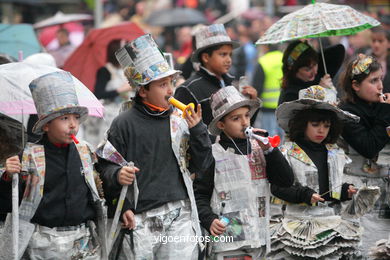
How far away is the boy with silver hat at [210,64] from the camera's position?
28.5 ft

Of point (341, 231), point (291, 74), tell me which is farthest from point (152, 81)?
point (291, 74)

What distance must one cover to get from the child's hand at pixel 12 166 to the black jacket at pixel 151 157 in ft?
2.47

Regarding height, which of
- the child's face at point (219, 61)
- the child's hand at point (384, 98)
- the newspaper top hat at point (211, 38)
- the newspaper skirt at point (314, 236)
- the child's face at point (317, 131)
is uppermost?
the newspaper top hat at point (211, 38)

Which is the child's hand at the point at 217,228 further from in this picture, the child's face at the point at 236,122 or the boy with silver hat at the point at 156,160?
the child's face at the point at 236,122

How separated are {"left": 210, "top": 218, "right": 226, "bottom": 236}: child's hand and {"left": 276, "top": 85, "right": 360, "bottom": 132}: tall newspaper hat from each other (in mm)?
1343

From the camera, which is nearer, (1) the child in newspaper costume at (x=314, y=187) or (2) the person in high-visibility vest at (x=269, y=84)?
(1) the child in newspaper costume at (x=314, y=187)

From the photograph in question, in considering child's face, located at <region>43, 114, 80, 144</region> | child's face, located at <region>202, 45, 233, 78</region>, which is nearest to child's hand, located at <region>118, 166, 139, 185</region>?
child's face, located at <region>43, 114, 80, 144</region>

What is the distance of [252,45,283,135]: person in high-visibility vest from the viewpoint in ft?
47.9

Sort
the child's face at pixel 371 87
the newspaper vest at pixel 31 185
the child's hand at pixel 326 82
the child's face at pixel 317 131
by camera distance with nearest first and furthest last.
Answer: the newspaper vest at pixel 31 185 < the child's face at pixel 317 131 < the child's face at pixel 371 87 < the child's hand at pixel 326 82

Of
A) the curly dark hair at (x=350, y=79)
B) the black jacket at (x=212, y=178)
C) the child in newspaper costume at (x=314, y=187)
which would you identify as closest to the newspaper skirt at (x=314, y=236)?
the child in newspaper costume at (x=314, y=187)

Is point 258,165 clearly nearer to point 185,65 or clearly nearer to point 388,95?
point 388,95

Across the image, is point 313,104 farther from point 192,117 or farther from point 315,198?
point 192,117

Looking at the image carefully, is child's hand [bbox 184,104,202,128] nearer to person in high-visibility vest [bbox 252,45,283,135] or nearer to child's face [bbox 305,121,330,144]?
child's face [bbox 305,121,330,144]

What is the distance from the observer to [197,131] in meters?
6.68
